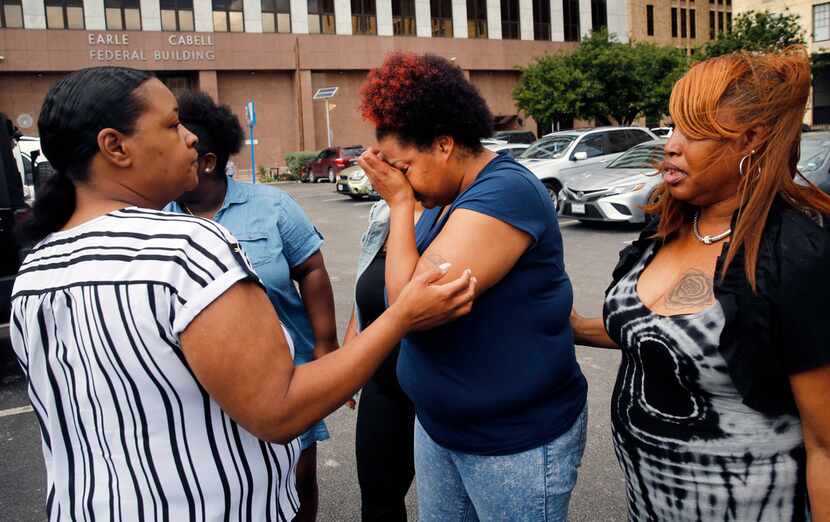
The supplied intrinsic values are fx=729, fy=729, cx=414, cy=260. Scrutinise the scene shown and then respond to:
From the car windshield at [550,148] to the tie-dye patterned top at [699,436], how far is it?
1359 cm

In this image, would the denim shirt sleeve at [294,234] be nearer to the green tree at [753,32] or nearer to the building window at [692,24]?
the green tree at [753,32]

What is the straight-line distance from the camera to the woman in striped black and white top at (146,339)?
4.66 ft

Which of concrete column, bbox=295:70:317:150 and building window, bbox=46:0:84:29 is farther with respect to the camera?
concrete column, bbox=295:70:317:150

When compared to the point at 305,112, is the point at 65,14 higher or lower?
higher

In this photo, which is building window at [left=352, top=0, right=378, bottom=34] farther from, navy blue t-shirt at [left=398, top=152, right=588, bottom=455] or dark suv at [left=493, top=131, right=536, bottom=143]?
navy blue t-shirt at [left=398, top=152, right=588, bottom=455]

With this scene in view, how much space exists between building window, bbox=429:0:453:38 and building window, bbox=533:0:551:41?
20.6ft

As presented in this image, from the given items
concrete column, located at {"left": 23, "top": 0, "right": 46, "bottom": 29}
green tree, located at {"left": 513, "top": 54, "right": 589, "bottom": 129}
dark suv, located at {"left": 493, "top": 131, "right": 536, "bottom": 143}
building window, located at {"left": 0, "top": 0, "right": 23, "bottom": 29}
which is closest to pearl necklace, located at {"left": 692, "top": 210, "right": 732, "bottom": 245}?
dark suv, located at {"left": 493, "top": 131, "right": 536, "bottom": 143}

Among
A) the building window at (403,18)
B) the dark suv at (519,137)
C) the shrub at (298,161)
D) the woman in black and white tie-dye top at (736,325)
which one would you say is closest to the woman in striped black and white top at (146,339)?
the woman in black and white tie-dye top at (736,325)

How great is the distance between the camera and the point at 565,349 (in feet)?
6.55

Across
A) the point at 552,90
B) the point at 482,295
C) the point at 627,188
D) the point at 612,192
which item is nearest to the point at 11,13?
the point at 552,90

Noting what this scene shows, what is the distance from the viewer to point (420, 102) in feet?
6.38

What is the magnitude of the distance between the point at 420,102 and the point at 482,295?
541 millimetres

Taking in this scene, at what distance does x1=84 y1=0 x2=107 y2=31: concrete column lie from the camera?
36.2 meters

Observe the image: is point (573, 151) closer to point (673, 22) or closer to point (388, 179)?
point (388, 179)
